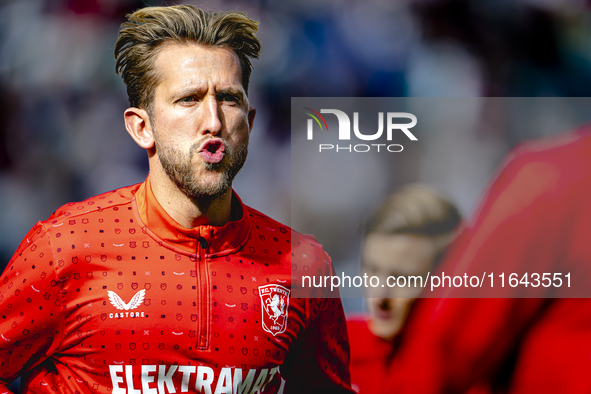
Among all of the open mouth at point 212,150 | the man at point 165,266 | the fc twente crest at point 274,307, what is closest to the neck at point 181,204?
the man at point 165,266

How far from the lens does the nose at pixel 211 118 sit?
1.28m

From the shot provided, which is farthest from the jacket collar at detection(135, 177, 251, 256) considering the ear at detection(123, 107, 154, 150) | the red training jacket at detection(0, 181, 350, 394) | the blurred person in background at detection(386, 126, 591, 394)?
the blurred person in background at detection(386, 126, 591, 394)

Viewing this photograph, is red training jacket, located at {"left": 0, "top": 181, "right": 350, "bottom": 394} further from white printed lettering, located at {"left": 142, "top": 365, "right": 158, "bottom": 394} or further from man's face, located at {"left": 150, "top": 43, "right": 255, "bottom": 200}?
man's face, located at {"left": 150, "top": 43, "right": 255, "bottom": 200}

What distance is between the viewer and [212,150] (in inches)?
51.0

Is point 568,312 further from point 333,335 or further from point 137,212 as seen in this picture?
point 137,212

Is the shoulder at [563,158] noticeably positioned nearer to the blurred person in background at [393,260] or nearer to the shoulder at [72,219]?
the blurred person in background at [393,260]

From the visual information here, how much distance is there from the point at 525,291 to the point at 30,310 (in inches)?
45.6

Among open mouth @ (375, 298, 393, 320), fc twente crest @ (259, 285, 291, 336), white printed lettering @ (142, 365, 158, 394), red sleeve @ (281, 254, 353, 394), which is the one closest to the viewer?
white printed lettering @ (142, 365, 158, 394)

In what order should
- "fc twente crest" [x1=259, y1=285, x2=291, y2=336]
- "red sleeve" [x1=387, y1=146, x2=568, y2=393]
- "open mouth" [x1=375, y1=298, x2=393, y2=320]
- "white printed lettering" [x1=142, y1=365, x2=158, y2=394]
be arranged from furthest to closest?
"open mouth" [x1=375, y1=298, x2=393, y2=320] → "fc twente crest" [x1=259, y1=285, x2=291, y2=336] → "white printed lettering" [x1=142, y1=365, x2=158, y2=394] → "red sleeve" [x1=387, y1=146, x2=568, y2=393]

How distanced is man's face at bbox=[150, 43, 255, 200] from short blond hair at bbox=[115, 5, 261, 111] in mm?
27

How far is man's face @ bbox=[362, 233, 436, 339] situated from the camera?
1.56 metres

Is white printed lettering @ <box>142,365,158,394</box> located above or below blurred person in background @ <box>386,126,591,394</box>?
below

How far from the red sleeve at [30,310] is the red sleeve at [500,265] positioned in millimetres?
933

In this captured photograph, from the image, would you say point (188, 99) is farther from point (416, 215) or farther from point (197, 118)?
point (416, 215)
